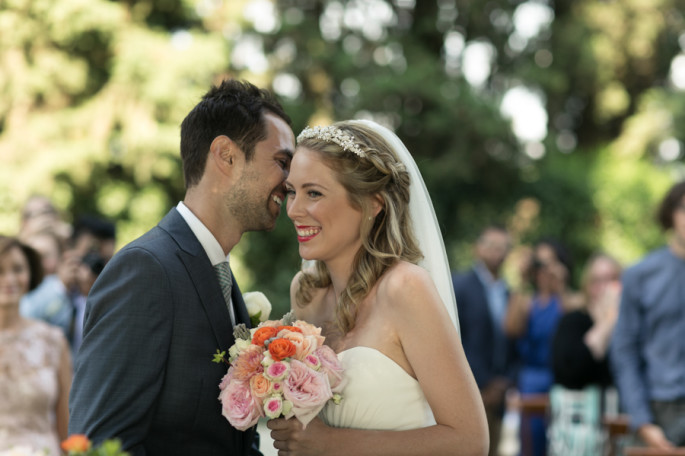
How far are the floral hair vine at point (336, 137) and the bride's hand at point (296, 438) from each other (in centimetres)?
118

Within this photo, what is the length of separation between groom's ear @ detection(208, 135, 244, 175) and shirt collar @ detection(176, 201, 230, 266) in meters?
0.23

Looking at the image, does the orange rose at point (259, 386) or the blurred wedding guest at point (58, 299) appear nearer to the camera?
the orange rose at point (259, 386)

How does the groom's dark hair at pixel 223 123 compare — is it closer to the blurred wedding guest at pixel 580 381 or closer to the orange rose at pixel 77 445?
the orange rose at pixel 77 445

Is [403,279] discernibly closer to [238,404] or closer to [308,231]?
[308,231]

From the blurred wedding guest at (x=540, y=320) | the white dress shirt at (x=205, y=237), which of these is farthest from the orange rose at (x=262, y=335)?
the blurred wedding guest at (x=540, y=320)

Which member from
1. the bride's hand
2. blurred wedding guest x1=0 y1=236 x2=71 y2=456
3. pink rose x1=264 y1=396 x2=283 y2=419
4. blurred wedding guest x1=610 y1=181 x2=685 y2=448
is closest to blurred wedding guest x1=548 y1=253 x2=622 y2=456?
blurred wedding guest x1=610 y1=181 x2=685 y2=448

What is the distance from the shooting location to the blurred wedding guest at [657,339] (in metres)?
5.62

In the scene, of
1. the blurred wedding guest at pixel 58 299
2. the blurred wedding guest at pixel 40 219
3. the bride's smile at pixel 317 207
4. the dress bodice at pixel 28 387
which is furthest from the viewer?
the blurred wedding guest at pixel 40 219

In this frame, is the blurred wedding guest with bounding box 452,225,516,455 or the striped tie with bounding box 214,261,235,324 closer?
the striped tie with bounding box 214,261,235,324

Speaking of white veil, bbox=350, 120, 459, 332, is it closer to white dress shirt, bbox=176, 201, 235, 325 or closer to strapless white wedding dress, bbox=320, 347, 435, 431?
strapless white wedding dress, bbox=320, 347, 435, 431

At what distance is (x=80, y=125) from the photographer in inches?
604

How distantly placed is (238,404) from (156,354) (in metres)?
0.34

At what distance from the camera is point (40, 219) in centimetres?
759

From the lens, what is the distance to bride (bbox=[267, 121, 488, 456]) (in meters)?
3.19
